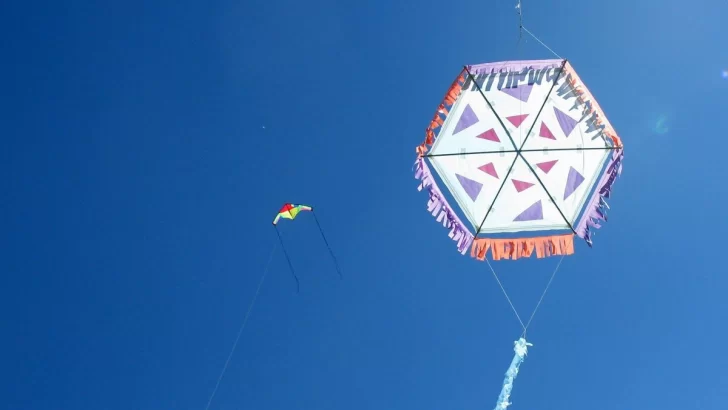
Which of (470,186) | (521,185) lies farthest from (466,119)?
(521,185)

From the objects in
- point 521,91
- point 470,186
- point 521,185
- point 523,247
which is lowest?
→ point 523,247

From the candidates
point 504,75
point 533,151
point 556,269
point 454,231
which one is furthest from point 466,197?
point 556,269

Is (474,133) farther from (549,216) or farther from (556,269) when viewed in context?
(556,269)

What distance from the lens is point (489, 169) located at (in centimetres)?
1107

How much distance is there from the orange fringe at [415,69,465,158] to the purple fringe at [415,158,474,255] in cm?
47

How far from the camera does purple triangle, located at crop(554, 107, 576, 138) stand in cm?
1095

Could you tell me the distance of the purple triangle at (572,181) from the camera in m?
11.2

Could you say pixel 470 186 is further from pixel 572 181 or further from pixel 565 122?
pixel 565 122

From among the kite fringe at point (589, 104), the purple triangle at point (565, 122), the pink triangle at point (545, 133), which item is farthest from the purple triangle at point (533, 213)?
the kite fringe at point (589, 104)

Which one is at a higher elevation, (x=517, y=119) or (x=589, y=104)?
(x=589, y=104)

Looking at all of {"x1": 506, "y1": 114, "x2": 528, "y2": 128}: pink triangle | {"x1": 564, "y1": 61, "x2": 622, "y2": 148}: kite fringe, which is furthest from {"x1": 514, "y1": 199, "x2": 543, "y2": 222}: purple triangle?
{"x1": 564, "y1": 61, "x2": 622, "y2": 148}: kite fringe

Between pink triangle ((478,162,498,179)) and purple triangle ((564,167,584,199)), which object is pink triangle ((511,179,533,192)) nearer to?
pink triangle ((478,162,498,179))

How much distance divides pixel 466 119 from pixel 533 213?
242 cm

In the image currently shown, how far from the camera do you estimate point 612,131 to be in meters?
10.8
